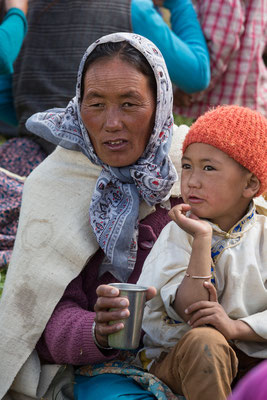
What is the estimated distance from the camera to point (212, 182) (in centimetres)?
308

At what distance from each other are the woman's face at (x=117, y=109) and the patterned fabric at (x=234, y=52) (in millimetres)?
3300

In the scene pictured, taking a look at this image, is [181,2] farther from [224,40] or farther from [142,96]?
[142,96]

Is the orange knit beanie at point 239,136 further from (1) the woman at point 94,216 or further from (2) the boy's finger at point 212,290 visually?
(2) the boy's finger at point 212,290

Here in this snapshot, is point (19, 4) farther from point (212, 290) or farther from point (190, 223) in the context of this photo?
point (212, 290)

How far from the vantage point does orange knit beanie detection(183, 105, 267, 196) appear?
310cm

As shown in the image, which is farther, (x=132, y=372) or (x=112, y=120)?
(x=112, y=120)

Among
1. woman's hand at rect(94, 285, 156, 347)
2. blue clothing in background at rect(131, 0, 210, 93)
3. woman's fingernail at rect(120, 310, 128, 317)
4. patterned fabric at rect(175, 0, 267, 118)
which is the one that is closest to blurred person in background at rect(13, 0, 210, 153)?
blue clothing in background at rect(131, 0, 210, 93)

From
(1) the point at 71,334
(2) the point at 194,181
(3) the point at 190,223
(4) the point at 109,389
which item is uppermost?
(2) the point at 194,181

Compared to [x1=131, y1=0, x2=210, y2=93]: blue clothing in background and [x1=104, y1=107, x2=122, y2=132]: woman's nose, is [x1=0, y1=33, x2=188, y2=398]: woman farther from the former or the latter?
[x1=131, y1=0, x2=210, y2=93]: blue clothing in background

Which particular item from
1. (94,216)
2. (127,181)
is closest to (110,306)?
(94,216)

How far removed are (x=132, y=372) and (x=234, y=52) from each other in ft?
14.4

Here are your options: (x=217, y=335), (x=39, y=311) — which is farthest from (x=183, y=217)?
(x=39, y=311)

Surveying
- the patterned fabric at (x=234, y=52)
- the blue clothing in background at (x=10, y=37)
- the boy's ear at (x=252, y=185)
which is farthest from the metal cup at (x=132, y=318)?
the patterned fabric at (x=234, y=52)

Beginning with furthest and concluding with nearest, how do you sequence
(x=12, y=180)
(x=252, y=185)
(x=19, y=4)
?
(x=19, y=4)
(x=12, y=180)
(x=252, y=185)
